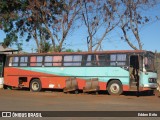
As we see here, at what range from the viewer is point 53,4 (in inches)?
1280

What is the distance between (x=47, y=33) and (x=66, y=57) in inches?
347

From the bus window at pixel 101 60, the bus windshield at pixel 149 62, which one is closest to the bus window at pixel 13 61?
the bus window at pixel 101 60

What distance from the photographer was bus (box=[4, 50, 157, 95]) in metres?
23.2

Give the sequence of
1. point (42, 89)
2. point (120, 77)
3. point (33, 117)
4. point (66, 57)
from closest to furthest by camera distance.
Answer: point (33, 117) < point (120, 77) < point (66, 57) < point (42, 89)

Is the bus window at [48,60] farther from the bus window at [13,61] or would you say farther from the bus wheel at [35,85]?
the bus window at [13,61]

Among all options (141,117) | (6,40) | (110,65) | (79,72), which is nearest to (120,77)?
(110,65)

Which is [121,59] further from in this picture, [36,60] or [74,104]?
[74,104]

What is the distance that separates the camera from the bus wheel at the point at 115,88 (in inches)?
924

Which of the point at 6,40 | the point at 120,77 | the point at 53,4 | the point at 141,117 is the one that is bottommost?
the point at 141,117

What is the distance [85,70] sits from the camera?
24562 millimetres

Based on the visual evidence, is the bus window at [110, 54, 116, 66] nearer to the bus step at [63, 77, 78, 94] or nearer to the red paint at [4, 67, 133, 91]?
the red paint at [4, 67, 133, 91]

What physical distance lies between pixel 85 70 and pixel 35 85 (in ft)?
13.3

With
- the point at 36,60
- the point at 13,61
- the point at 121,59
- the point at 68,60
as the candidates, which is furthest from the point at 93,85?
the point at 13,61

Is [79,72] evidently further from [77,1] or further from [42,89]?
[77,1]
